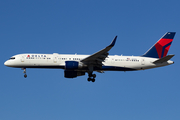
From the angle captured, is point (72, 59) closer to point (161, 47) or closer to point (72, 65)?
point (72, 65)

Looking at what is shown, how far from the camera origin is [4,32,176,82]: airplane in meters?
46.3

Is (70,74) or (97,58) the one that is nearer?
(97,58)

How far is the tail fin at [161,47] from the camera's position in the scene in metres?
51.5

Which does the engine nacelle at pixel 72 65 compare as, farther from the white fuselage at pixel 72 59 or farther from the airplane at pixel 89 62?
the white fuselage at pixel 72 59

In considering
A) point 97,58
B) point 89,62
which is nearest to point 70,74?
point 89,62

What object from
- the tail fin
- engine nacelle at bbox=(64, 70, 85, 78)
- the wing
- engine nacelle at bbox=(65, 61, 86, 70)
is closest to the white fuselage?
engine nacelle at bbox=(65, 61, 86, 70)

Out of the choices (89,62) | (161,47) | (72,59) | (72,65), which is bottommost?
(72,65)

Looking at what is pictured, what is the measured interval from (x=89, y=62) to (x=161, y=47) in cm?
1378

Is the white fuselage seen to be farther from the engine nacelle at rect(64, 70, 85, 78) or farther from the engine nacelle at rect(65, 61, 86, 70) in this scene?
the engine nacelle at rect(64, 70, 85, 78)

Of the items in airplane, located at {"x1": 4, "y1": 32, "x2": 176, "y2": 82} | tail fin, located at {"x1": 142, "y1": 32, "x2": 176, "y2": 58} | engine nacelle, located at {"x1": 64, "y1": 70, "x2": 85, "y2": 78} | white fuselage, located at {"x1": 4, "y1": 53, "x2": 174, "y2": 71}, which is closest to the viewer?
airplane, located at {"x1": 4, "y1": 32, "x2": 176, "y2": 82}

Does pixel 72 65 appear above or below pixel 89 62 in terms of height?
below

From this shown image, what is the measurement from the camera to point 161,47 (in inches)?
2051

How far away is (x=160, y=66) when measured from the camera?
162ft

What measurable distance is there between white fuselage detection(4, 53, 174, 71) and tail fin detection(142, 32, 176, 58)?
5.34 feet
